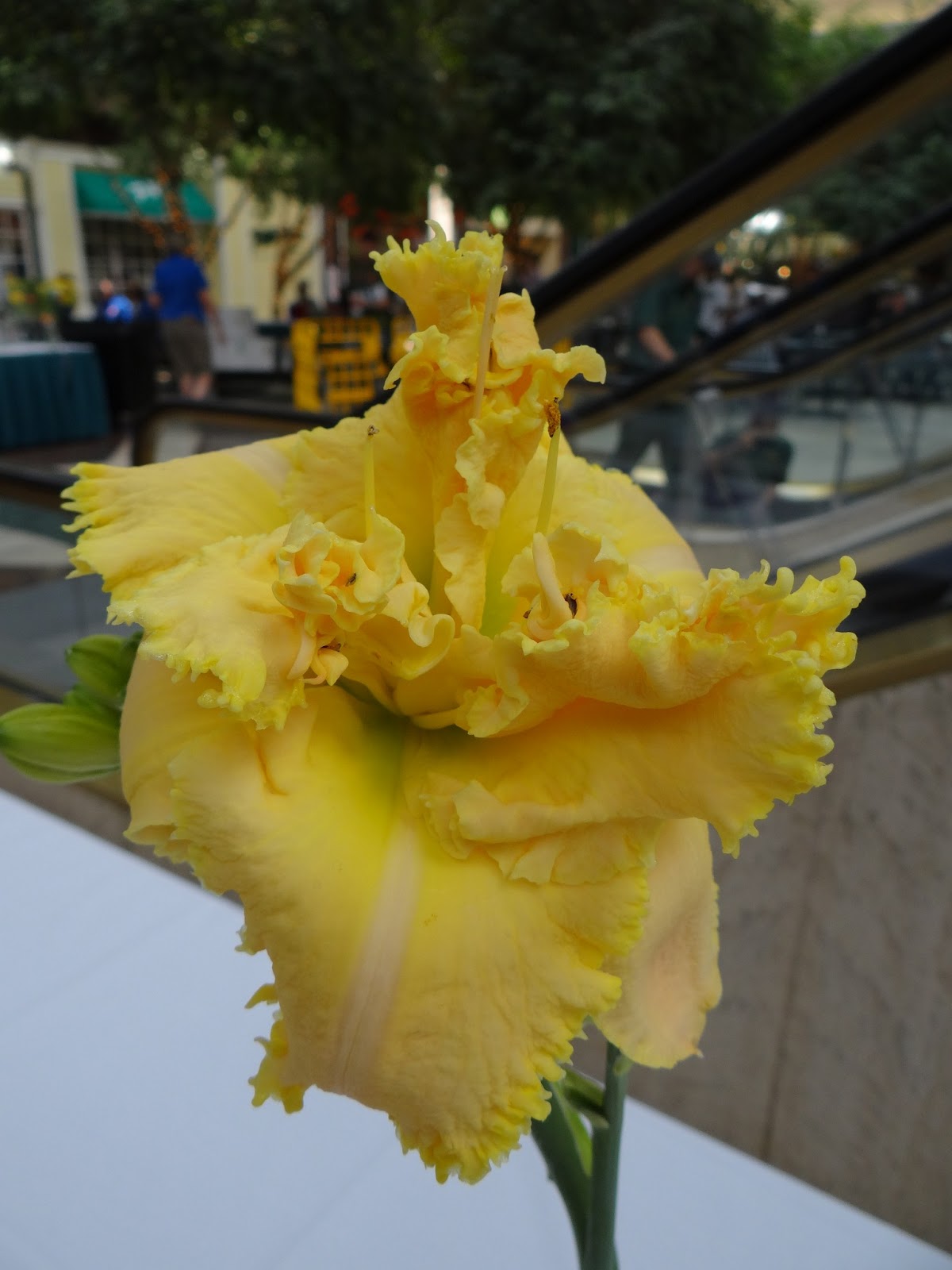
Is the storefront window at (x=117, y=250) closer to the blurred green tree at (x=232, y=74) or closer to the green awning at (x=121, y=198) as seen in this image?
the green awning at (x=121, y=198)

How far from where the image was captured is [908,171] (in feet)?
11.3

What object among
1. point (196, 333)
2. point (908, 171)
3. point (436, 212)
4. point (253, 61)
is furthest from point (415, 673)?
point (436, 212)

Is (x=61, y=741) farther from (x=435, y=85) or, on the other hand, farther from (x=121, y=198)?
(x=121, y=198)

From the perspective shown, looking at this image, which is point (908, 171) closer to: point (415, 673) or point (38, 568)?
point (38, 568)

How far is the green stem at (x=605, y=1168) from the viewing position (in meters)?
0.38

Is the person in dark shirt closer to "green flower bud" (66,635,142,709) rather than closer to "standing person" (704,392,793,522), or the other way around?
"standing person" (704,392,793,522)

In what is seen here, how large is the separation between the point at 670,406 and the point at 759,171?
889 mm

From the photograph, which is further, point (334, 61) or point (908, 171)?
point (334, 61)

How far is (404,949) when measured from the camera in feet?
0.88

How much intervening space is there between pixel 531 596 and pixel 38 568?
4.58 feet

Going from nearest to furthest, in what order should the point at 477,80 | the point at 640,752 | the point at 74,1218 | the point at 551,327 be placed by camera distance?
the point at 640,752
the point at 74,1218
the point at 551,327
the point at 477,80

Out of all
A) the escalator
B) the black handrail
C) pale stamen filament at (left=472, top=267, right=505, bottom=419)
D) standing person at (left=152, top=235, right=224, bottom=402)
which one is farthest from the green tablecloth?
pale stamen filament at (left=472, top=267, right=505, bottom=419)

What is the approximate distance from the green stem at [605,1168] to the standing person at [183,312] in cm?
573

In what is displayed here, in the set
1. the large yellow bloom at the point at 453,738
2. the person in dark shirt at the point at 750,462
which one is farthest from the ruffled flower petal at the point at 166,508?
the person in dark shirt at the point at 750,462
